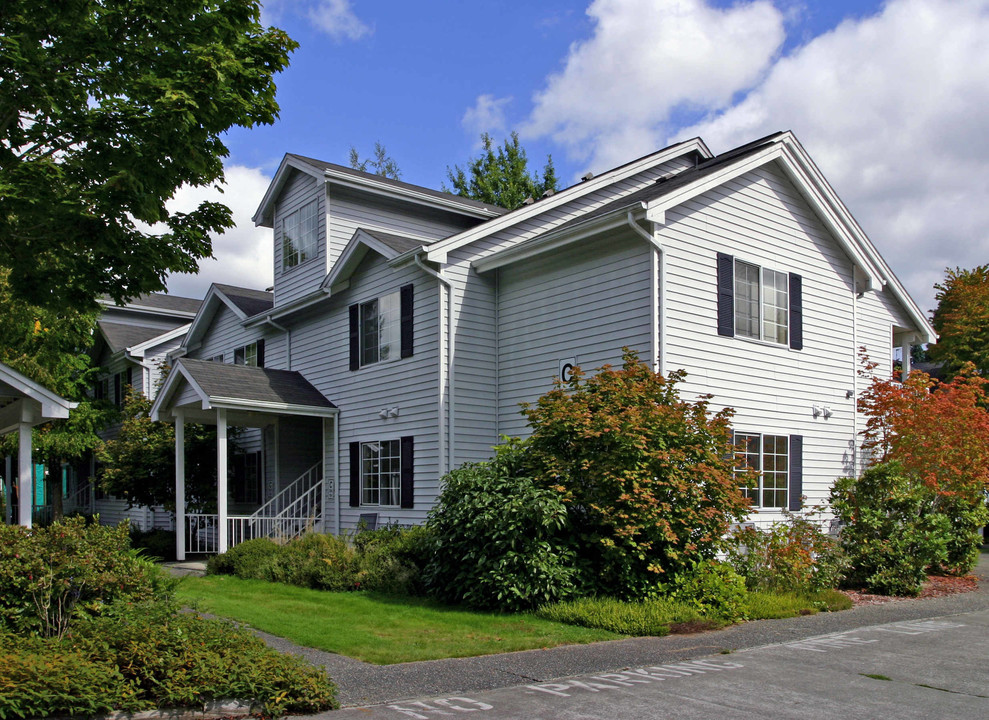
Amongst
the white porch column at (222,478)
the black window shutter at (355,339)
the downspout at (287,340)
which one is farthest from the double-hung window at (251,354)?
the white porch column at (222,478)

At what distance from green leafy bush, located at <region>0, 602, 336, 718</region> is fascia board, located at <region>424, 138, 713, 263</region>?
32.3 ft

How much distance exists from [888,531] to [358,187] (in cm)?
1345

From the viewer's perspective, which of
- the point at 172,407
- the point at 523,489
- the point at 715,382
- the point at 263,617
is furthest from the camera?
the point at 172,407

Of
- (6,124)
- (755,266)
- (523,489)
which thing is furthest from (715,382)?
(6,124)

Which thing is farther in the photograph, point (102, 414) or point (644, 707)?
point (102, 414)

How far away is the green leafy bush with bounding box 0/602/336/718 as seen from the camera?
6.01 metres

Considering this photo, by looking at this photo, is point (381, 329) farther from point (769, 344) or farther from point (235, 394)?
point (769, 344)

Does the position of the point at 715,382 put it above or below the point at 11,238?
below

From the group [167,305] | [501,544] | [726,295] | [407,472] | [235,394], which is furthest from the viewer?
[167,305]

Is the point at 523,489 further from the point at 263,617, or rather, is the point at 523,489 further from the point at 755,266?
the point at 755,266

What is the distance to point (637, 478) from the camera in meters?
11.3

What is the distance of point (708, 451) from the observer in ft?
39.4

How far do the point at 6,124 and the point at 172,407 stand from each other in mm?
9949

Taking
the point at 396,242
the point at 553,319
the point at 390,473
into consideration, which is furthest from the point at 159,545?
the point at 553,319
